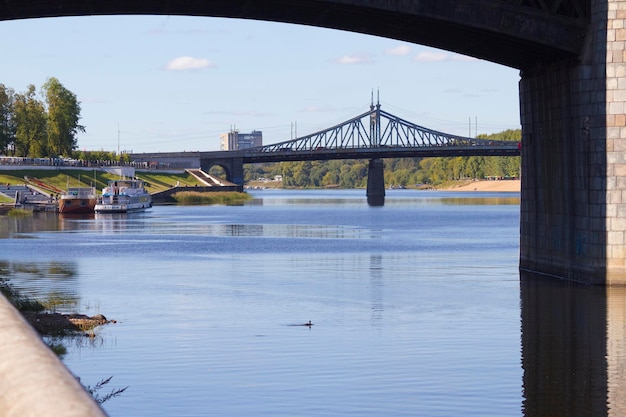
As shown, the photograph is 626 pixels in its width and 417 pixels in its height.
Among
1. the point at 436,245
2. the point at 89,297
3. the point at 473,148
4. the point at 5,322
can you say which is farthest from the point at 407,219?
the point at 5,322

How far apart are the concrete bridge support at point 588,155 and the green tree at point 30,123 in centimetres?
12416

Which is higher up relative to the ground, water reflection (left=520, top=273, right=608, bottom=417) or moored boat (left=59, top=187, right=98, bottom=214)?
moored boat (left=59, top=187, right=98, bottom=214)

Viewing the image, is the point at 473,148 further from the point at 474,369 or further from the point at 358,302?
the point at 474,369

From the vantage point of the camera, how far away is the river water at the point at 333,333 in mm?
19984

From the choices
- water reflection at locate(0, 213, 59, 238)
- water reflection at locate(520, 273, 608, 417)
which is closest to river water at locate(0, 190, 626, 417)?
water reflection at locate(520, 273, 608, 417)

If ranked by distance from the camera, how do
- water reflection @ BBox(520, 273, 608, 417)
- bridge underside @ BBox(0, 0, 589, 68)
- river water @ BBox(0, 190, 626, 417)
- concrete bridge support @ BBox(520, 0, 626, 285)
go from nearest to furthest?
river water @ BBox(0, 190, 626, 417), water reflection @ BBox(520, 273, 608, 417), concrete bridge support @ BBox(520, 0, 626, 285), bridge underside @ BBox(0, 0, 589, 68)

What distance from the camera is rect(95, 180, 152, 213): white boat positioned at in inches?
5271

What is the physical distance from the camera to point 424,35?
41.9 metres

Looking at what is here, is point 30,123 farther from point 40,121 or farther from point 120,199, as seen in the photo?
point 120,199

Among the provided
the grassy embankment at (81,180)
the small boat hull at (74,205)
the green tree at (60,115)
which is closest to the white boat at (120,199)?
the small boat hull at (74,205)

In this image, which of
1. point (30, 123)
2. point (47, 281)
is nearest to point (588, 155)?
point (47, 281)

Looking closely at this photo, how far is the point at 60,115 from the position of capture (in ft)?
550

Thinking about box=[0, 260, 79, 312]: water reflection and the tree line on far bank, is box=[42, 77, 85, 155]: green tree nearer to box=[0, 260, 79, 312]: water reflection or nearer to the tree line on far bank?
the tree line on far bank

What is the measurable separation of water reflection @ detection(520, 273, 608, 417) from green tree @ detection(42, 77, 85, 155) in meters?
134
